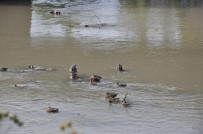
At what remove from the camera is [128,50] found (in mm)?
14641

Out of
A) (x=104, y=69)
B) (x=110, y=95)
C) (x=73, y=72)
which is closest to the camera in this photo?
(x=110, y=95)

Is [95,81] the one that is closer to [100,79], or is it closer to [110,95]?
[100,79]

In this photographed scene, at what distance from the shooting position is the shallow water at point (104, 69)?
27.3 feet

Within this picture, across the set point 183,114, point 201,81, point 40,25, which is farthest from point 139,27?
point 183,114

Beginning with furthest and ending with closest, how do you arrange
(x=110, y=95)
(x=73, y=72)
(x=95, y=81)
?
(x=73, y=72) < (x=95, y=81) < (x=110, y=95)

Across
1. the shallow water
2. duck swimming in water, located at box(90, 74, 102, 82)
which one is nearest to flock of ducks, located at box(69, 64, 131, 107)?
duck swimming in water, located at box(90, 74, 102, 82)

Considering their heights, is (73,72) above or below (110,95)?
above

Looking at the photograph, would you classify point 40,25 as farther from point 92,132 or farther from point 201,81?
point 92,132

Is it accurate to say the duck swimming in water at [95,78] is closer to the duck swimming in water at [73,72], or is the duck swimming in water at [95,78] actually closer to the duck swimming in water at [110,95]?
the duck swimming in water at [73,72]

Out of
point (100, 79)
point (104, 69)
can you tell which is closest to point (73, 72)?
point (100, 79)

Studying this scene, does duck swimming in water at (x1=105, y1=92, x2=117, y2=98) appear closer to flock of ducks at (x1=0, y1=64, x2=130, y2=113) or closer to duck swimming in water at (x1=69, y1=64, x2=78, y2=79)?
flock of ducks at (x1=0, y1=64, x2=130, y2=113)

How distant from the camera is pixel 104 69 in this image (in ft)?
40.4

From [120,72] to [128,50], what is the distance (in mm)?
2826

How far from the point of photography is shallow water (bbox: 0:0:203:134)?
8328mm
